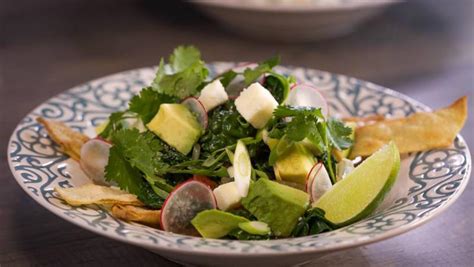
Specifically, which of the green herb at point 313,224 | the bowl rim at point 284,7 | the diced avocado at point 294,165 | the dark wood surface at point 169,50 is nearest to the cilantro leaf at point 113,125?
the dark wood surface at point 169,50

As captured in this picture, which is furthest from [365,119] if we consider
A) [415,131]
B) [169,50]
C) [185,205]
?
[169,50]

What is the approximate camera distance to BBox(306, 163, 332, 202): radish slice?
1.55 metres

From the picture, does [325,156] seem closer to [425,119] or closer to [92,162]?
[425,119]

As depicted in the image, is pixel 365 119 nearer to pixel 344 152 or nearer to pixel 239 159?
pixel 344 152

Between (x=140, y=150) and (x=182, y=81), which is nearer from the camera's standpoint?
(x=140, y=150)

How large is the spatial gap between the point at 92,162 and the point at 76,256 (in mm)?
222

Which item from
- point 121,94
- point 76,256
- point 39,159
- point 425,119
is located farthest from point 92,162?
point 425,119

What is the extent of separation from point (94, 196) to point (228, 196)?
0.27 m

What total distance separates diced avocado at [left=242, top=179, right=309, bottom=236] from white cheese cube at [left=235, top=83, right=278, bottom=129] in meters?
0.19

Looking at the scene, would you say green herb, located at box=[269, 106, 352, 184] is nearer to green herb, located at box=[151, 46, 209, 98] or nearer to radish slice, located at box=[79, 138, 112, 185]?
green herb, located at box=[151, 46, 209, 98]

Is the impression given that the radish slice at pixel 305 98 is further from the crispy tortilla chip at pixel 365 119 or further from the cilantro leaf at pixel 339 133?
the crispy tortilla chip at pixel 365 119

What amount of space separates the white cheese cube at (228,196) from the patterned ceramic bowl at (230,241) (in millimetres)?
155

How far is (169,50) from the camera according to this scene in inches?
112

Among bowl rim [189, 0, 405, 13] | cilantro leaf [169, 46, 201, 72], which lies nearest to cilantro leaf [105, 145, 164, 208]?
cilantro leaf [169, 46, 201, 72]
